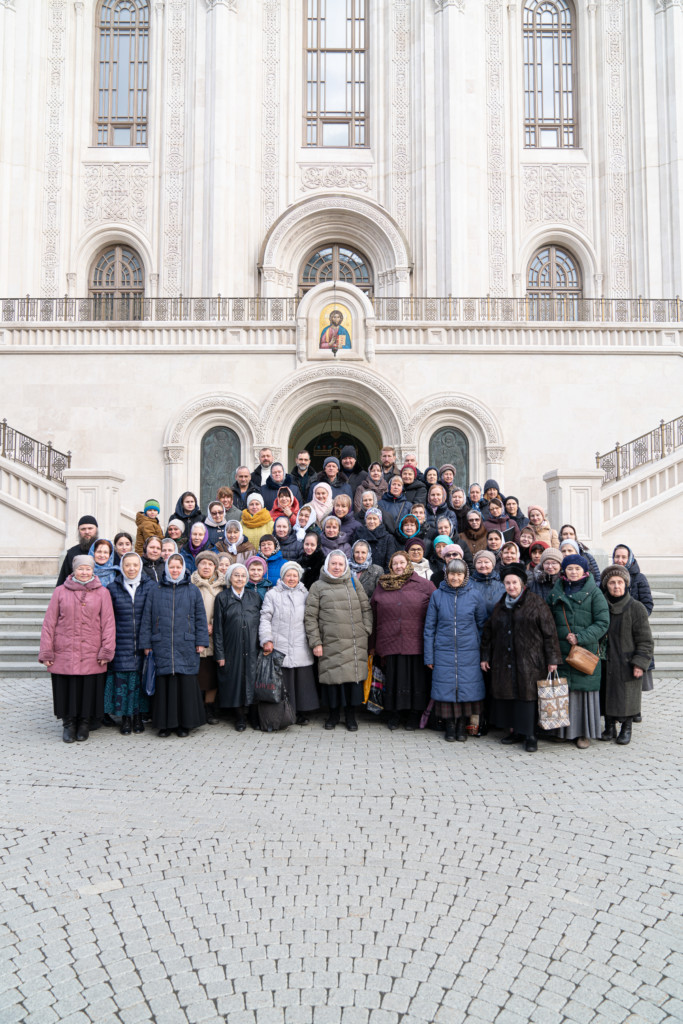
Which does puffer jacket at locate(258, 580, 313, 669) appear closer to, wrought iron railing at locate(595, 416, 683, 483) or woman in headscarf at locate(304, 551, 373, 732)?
woman in headscarf at locate(304, 551, 373, 732)

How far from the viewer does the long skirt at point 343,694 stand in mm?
7086

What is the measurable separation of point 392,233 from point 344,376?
19.7 feet

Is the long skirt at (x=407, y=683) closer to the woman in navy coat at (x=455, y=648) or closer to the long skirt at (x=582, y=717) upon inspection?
the woman in navy coat at (x=455, y=648)

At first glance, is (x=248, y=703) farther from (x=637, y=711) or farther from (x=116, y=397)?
(x=116, y=397)

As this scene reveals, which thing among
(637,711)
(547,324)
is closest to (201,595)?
(637,711)

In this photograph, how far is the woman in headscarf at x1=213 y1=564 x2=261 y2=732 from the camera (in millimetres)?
6945

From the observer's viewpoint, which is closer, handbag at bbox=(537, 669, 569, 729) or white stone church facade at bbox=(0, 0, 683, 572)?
handbag at bbox=(537, 669, 569, 729)

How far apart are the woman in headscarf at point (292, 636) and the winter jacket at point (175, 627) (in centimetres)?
61

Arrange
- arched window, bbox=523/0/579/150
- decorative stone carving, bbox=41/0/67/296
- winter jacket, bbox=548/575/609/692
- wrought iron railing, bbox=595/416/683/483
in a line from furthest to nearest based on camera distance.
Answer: arched window, bbox=523/0/579/150 → decorative stone carving, bbox=41/0/67/296 → wrought iron railing, bbox=595/416/683/483 → winter jacket, bbox=548/575/609/692

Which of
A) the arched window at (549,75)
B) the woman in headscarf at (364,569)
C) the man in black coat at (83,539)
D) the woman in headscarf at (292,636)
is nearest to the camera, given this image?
the woman in headscarf at (292,636)

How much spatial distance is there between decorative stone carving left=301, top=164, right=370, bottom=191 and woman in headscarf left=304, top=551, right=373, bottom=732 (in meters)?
18.4

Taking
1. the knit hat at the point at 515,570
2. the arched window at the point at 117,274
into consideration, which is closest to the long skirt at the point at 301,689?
the knit hat at the point at 515,570

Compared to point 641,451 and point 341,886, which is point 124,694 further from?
point 641,451

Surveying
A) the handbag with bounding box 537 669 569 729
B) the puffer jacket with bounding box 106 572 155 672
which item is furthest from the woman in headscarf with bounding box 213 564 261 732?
the handbag with bounding box 537 669 569 729
